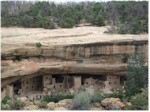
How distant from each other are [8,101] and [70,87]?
3077 mm

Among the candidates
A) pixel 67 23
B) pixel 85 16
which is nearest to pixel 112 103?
pixel 67 23

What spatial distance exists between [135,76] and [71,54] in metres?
2.14

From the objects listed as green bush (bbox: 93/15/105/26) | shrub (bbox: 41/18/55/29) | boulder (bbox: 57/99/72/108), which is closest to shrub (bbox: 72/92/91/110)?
boulder (bbox: 57/99/72/108)

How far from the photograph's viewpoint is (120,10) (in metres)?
18.6

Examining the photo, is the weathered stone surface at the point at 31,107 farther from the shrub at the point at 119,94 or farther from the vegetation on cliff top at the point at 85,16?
the vegetation on cliff top at the point at 85,16

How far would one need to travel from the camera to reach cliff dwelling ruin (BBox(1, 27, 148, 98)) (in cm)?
1271

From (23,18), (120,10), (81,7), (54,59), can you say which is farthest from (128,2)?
(54,59)

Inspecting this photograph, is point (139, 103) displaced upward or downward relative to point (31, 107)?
upward

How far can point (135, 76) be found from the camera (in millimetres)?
12711

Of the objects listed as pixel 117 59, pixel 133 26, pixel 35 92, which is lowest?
pixel 35 92

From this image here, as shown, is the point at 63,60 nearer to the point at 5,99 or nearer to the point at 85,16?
the point at 5,99

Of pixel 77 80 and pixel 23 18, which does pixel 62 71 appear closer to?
pixel 77 80

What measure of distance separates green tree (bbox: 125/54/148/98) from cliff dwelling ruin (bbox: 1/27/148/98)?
0.72 m

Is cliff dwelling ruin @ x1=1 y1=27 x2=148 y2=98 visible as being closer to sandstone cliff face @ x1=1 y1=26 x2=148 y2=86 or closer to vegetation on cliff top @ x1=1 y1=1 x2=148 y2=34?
sandstone cliff face @ x1=1 y1=26 x2=148 y2=86
